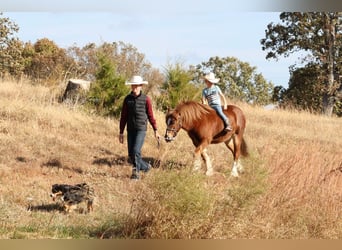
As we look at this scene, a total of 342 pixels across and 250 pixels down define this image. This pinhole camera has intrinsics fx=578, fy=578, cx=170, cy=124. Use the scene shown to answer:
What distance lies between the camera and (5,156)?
641 centimetres

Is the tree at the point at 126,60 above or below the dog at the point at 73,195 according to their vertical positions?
above

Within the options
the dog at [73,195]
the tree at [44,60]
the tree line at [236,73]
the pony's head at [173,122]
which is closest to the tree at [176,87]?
the tree line at [236,73]

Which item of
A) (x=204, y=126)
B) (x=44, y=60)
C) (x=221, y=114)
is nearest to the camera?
(x=204, y=126)

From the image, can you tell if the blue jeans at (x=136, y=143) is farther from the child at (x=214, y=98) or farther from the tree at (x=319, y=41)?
the tree at (x=319, y=41)

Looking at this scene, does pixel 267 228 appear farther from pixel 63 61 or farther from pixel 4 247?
pixel 63 61

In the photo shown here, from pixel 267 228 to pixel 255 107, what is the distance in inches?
137

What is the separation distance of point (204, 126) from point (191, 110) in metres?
0.25

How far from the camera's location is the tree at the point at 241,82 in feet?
23.7

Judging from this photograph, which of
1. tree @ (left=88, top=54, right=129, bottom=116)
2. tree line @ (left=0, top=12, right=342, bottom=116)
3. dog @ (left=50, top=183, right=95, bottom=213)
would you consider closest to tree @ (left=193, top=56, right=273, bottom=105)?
tree line @ (left=0, top=12, right=342, bottom=116)

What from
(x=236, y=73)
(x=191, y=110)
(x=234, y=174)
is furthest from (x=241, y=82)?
(x=234, y=174)

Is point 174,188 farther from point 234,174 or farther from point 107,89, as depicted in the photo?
point 107,89

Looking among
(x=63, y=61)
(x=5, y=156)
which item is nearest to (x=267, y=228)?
(x=5, y=156)

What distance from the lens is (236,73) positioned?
742 centimetres

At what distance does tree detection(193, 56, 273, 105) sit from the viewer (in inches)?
284
